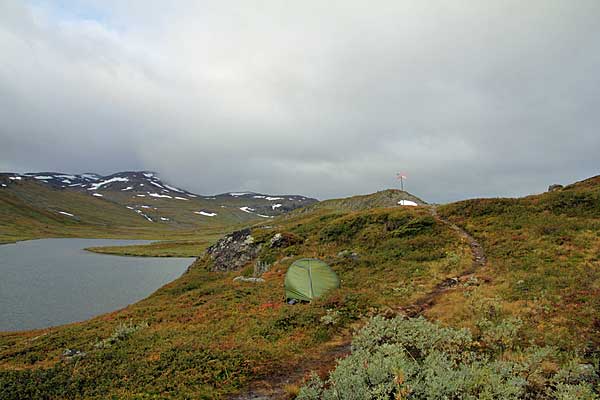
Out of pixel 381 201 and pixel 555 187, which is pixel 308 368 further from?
pixel 381 201

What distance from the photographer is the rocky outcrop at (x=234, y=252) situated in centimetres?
4734

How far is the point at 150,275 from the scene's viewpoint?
6919 cm

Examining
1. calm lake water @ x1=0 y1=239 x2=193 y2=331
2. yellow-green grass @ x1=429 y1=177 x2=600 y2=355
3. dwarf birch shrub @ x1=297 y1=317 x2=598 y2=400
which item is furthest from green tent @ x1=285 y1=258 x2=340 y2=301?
calm lake water @ x1=0 y1=239 x2=193 y2=331

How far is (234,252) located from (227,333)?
31916mm

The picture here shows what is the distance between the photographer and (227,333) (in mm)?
18312

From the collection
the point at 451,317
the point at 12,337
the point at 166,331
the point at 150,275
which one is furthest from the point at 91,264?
the point at 451,317

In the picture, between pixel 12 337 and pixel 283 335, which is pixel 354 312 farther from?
pixel 12 337

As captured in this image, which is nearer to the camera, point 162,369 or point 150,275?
point 162,369

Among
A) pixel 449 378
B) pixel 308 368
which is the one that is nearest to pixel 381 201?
pixel 308 368

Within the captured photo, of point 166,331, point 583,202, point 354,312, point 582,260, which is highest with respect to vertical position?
point 583,202

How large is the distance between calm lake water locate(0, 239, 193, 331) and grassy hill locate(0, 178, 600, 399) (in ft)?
36.0

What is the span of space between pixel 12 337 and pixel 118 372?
21819 millimetres

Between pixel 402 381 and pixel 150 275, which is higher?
pixel 402 381

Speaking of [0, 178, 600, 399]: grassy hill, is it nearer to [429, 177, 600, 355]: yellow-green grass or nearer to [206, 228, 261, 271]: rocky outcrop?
[429, 177, 600, 355]: yellow-green grass
